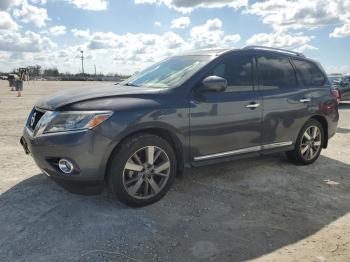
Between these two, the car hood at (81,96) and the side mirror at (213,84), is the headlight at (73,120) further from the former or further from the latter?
the side mirror at (213,84)

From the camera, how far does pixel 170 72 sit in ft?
15.4

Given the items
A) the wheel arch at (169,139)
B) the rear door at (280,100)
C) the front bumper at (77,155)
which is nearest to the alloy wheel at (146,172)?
the wheel arch at (169,139)

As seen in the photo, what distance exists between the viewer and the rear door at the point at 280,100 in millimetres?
5004

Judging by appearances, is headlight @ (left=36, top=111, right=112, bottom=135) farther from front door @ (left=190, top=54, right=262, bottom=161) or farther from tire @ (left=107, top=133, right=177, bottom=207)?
front door @ (left=190, top=54, right=262, bottom=161)

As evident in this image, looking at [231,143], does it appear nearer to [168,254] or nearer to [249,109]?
[249,109]

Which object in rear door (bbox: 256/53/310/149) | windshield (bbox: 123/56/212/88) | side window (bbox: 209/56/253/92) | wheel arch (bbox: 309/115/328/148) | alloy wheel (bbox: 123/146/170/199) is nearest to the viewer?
alloy wheel (bbox: 123/146/170/199)

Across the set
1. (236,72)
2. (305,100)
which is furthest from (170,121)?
(305,100)

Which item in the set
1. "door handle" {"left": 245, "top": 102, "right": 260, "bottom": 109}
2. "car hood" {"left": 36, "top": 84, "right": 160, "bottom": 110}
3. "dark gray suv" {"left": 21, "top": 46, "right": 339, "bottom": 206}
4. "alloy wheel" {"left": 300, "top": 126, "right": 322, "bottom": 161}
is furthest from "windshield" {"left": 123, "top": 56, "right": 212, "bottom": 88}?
"alloy wheel" {"left": 300, "top": 126, "right": 322, "bottom": 161}

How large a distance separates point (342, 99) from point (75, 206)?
49.4 ft

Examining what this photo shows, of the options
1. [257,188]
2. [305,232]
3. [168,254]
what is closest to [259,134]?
[257,188]

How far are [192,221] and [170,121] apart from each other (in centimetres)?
109

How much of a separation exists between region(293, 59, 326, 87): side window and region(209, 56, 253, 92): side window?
1.18 meters

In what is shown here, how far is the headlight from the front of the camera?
11.6 ft

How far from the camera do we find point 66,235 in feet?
10.9
